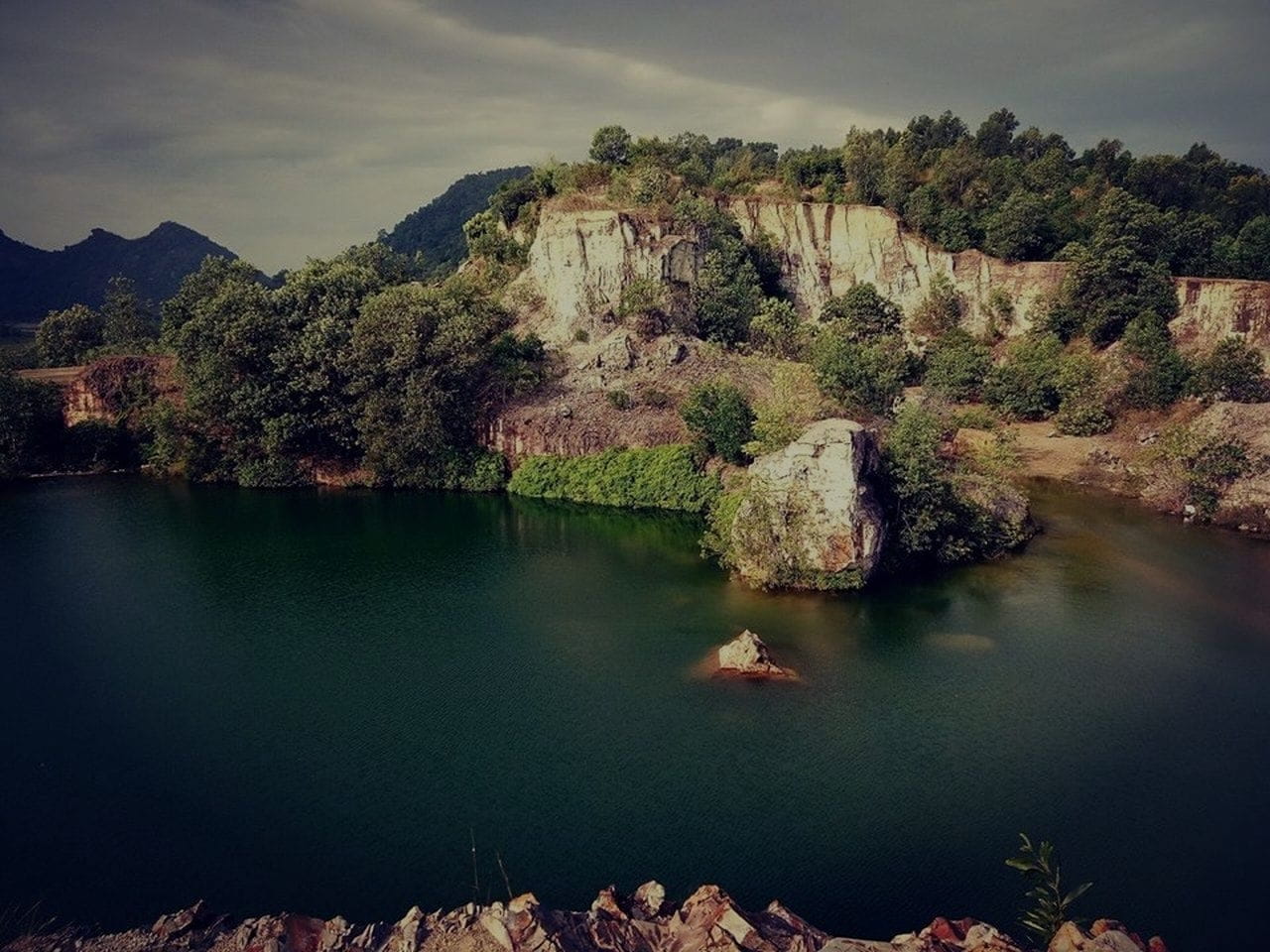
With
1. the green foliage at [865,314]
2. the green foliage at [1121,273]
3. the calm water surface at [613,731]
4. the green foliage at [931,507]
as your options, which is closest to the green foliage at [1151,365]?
the green foliage at [1121,273]

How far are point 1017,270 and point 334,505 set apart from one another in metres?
54.0

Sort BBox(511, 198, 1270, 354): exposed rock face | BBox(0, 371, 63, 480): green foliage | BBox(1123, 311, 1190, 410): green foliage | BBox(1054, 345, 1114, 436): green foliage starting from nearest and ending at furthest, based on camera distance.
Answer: BBox(0, 371, 63, 480): green foliage → BBox(1123, 311, 1190, 410): green foliage → BBox(1054, 345, 1114, 436): green foliage → BBox(511, 198, 1270, 354): exposed rock face

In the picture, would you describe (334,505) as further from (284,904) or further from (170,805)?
(284,904)

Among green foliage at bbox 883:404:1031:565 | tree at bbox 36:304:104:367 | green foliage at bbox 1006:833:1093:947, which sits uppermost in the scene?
tree at bbox 36:304:104:367

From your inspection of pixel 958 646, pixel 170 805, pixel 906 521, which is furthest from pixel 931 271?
pixel 170 805

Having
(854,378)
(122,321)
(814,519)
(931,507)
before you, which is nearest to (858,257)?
(854,378)

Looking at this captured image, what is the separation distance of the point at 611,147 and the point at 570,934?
62736 millimetres

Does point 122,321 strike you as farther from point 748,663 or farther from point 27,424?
point 748,663

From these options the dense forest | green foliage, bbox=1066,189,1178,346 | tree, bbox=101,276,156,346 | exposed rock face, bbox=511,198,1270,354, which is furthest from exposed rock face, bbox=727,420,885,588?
tree, bbox=101,276,156,346

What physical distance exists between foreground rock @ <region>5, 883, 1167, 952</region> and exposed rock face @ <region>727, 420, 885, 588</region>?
18175 millimetres

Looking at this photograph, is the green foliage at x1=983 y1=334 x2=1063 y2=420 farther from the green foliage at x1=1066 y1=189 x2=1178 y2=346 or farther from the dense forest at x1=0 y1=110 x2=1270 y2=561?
the green foliage at x1=1066 y1=189 x2=1178 y2=346

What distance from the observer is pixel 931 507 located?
3672 centimetres

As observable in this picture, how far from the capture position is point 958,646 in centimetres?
3033

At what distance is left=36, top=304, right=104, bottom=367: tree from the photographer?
68.2 meters
